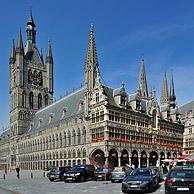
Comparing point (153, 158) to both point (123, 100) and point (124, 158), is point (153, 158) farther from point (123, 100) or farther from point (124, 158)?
point (123, 100)

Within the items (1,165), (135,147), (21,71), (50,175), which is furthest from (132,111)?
(1,165)

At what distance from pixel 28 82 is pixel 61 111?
3034 cm

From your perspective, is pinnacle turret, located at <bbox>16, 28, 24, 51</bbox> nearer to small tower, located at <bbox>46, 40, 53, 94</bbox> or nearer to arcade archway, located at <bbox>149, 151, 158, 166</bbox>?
small tower, located at <bbox>46, 40, 53, 94</bbox>

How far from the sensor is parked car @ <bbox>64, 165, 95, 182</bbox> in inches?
1214

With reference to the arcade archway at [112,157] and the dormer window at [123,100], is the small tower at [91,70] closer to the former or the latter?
the dormer window at [123,100]

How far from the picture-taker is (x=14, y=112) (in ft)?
342

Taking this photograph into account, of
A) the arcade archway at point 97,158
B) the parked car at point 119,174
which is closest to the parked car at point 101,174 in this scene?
the parked car at point 119,174

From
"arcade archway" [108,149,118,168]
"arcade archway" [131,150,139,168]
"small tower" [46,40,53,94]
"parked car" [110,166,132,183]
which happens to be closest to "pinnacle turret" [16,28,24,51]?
"small tower" [46,40,53,94]

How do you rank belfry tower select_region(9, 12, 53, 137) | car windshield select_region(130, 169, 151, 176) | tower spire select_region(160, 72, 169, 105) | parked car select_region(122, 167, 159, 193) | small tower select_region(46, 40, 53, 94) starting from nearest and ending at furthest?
parked car select_region(122, 167, 159, 193) < car windshield select_region(130, 169, 151, 176) < tower spire select_region(160, 72, 169, 105) < belfry tower select_region(9, 12, 53, 137) < small tower select_region(46, 40, 53, 94)

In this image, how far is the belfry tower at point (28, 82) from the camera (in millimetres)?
101394

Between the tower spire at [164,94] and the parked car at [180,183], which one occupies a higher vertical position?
the tower spire at [164,94]

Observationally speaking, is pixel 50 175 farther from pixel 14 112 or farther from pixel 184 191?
pixel 14 112

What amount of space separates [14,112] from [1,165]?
108 feet

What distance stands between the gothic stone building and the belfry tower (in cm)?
30
